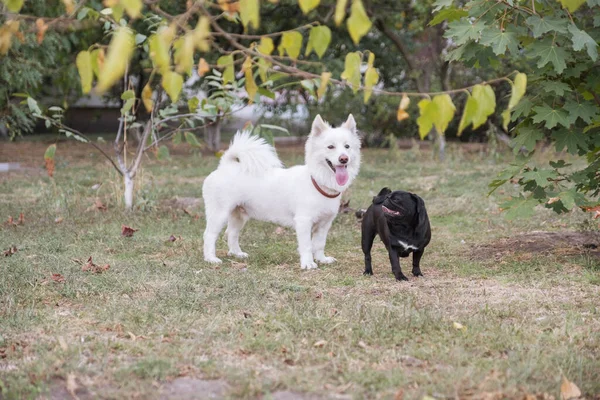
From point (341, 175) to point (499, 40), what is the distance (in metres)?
1.72

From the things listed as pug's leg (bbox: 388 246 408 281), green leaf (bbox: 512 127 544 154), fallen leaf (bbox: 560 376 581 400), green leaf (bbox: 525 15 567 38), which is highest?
green leaf (bbox: 525 15 567 38)

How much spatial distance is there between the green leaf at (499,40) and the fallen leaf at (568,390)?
108 inches

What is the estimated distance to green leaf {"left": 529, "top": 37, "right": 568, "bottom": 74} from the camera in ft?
18.7

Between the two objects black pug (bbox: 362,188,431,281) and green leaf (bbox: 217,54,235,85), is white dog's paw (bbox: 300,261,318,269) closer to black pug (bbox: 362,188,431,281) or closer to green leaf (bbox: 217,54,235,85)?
black pug (bbox: 362,188,431,281)

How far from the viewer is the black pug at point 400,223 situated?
595 cm

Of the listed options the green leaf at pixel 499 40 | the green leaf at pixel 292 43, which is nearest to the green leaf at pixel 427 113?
the green leaf at pixel 292 43

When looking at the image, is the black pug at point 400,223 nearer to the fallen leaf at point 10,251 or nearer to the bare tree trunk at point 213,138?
the fallen leaf at point 10,251

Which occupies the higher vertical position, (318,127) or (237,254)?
Answer: (318,127)

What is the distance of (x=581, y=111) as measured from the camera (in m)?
6.03

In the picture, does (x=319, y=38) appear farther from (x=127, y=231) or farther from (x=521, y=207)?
(x=127, y=231)

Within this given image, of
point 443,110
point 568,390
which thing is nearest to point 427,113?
point 443,110

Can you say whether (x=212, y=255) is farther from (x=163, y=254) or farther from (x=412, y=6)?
(x=412, y=6)

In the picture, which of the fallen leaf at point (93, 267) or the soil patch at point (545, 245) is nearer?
the fallen leaf at point (93, 267)

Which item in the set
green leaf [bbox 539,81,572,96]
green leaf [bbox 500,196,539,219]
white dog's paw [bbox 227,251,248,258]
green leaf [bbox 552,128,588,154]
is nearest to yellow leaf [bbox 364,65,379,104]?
green leaf [bbox 539,81,572,96]
